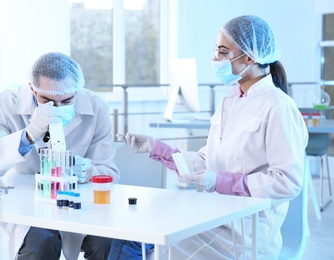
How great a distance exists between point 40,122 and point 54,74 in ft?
0.71

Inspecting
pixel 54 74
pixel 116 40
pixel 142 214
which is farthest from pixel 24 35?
pixel 142 214

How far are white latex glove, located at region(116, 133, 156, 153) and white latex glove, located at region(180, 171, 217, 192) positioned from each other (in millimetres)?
358

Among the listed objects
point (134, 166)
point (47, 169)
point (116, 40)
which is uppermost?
point (116, 40)

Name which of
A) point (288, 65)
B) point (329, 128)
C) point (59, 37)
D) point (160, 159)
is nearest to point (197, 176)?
point (160, 159)

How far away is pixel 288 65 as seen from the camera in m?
6.57

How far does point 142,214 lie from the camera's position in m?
1.58

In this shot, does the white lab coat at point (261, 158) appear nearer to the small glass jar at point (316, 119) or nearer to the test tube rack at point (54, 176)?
the test tube rack at point (54, 176)

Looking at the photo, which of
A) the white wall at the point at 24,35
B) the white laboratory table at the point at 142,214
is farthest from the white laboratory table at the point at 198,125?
the white laboratory table at the point at 142,214

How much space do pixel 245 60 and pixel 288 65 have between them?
447 centimetres

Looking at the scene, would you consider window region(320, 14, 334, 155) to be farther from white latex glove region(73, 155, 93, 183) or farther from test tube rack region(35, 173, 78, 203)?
test tube rack region(35, 173, 78, 203)

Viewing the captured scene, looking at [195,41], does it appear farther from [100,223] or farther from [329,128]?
[100,223]

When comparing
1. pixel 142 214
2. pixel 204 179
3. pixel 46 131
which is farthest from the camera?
pixel 46 131

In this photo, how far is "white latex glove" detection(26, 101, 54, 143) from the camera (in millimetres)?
2043

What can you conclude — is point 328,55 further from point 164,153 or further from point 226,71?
point 164,153
